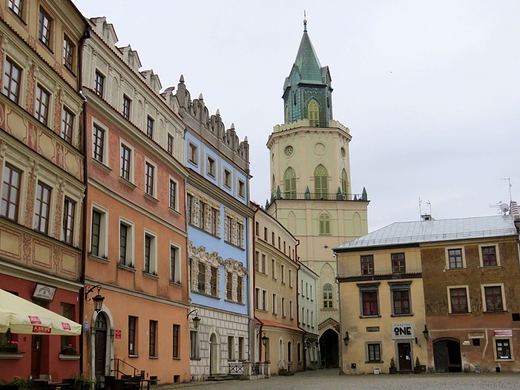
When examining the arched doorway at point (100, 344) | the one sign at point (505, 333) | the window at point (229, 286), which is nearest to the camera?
the arched doorway at point (100, 344)

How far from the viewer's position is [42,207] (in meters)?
19.8

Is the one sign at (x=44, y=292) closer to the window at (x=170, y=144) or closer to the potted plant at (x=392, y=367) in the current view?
the window at (x=170, y=144)

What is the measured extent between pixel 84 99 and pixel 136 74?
200 inches

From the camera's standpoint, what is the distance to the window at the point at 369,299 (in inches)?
1813

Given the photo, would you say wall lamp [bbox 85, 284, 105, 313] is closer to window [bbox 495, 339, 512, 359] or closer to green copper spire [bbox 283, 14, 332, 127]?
window [bbox 495, 339, 512, 359]

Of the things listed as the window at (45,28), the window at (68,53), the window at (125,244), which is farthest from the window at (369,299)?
the window at (45,28)

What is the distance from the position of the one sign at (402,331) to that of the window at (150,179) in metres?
22.8

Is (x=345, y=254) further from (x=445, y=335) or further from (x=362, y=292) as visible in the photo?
(x=445, y=335)

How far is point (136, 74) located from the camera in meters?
27.9

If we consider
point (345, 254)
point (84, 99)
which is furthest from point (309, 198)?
point (84, 99)

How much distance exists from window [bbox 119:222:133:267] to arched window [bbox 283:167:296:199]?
2191 inches

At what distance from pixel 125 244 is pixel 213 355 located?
10.6 m

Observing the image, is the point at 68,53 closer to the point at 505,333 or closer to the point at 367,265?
the point at 367,265

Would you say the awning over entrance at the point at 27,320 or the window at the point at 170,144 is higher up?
the window at the point at 170,144
